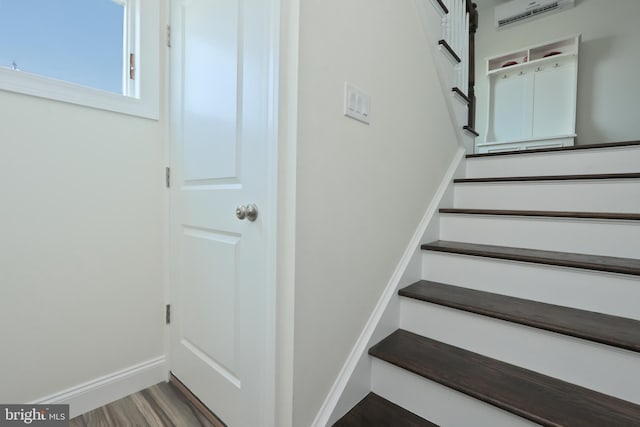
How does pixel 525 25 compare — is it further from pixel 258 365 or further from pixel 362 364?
pixel 258 365

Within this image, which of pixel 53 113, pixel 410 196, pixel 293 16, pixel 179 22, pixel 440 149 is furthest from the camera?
pixel 440 149

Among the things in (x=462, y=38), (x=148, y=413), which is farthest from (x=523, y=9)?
(x=148, y=413)

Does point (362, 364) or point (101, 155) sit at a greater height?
point (101, 155)

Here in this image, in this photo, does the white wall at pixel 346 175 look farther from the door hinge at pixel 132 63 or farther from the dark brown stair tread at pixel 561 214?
the door hinge at pixel 132 63

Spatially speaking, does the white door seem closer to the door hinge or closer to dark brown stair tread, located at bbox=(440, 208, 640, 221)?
the door hinge

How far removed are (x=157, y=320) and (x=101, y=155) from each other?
2.73ft

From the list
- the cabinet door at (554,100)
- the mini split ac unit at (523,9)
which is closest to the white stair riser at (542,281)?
the cabinet door at (554,100)

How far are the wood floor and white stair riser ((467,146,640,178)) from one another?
214 centimetres

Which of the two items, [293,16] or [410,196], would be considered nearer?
[293,16]

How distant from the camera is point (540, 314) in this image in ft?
3.64

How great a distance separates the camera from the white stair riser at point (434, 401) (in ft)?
3.06

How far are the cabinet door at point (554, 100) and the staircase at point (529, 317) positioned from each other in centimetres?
247

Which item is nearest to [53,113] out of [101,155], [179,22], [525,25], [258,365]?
[101,155]

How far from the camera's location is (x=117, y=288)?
1.33 metres
